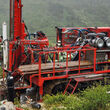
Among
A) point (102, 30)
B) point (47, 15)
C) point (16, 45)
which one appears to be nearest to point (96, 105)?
point (16, 45)

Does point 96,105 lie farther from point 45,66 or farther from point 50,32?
point 50,32

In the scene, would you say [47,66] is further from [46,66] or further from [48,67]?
[48,67]

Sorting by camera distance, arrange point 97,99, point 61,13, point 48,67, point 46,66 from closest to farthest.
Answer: point 97,99 < point 48,67 < point 46,66 < point 61,13

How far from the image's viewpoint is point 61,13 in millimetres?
54188

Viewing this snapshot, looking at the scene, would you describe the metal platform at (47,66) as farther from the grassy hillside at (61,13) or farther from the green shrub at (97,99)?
the grassy hillside at (61,13)

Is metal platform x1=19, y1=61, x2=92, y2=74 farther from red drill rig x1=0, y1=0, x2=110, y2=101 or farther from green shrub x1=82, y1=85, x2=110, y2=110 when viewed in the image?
green shrub x1=82, y1=85, x2=110, y2=110

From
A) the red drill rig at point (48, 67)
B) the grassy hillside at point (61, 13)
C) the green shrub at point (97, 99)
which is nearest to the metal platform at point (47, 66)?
the red drill rig at point (48, 67)

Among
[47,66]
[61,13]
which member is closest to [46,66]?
[47,66]

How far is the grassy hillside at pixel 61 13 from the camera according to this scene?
156ft

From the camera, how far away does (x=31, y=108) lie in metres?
7.32

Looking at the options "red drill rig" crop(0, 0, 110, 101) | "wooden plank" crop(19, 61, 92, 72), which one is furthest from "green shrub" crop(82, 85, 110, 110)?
"wooden plank" crop(19, 61, 92, 72)

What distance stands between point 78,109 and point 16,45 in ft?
14.1

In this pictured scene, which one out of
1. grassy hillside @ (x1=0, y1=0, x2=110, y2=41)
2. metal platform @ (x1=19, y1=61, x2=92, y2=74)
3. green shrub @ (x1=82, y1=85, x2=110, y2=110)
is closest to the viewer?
green shrub @ (x1=82, y1=85, x2=110, y2=110)

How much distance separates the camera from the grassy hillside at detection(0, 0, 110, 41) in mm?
47562
